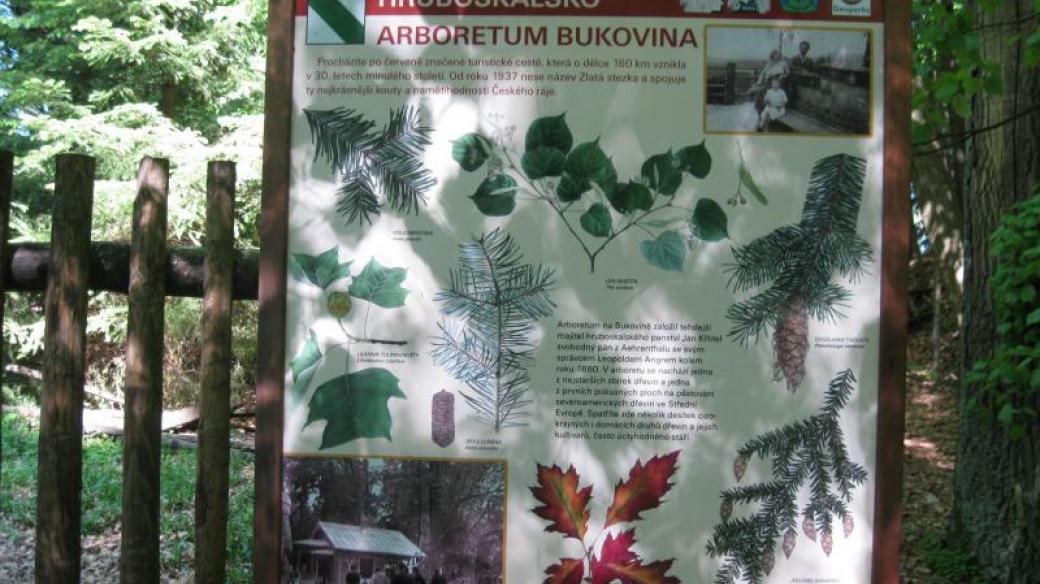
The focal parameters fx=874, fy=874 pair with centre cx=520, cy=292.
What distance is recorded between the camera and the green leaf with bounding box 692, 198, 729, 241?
2268mm

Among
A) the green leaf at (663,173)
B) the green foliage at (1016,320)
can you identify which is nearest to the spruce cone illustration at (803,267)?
the green leaf at (663,173)

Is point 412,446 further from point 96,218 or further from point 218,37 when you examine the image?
point 218,37

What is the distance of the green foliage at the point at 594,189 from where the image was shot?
227 cm

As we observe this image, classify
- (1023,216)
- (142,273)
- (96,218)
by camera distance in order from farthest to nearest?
(96,218)
(1023,216)
(142,273)

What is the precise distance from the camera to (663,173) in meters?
2.27

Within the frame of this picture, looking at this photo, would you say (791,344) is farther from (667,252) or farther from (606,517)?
(606,517)

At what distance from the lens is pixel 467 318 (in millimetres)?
2287

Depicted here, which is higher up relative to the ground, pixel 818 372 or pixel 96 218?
pixel 96 218

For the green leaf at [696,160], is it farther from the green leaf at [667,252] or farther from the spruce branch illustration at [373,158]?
the spruce branch illustration at [373,158]

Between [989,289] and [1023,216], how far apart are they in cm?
66

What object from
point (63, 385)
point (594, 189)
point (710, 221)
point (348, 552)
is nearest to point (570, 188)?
point (594, 189)

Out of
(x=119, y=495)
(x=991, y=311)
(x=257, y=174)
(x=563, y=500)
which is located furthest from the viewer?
(x=257, y=174)

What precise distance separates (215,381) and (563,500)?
1.13 metres

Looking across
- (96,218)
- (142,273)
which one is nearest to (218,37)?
(96,218)
